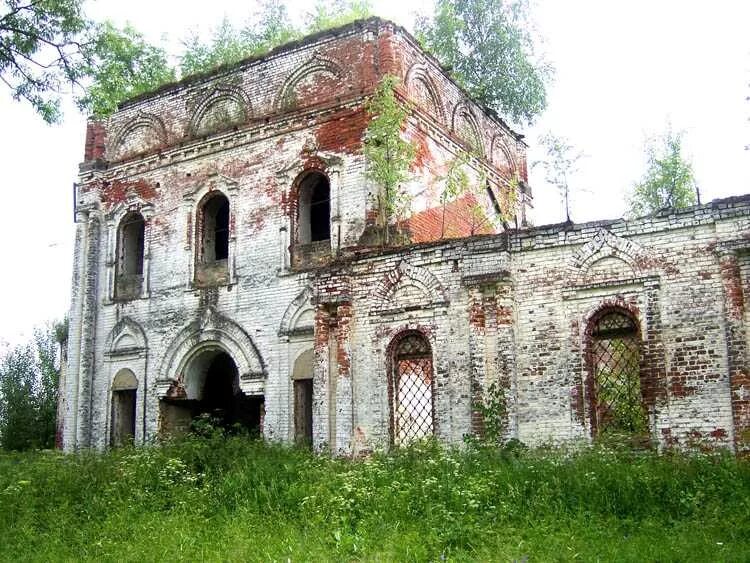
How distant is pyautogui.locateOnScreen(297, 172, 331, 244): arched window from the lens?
16750 millimetres

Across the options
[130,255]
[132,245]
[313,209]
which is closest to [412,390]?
[313,209]

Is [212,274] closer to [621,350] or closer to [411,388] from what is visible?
[411,388]

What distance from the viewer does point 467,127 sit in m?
19.7

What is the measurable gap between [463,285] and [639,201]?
14.4 metres

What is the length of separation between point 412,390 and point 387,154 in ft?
15.7

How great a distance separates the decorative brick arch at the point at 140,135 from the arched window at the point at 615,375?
11.7 m

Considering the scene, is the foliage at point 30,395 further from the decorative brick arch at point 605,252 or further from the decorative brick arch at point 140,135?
the decorative brick arch at point 605,252

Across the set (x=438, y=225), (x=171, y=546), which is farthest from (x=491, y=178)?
(x=171, y=546)

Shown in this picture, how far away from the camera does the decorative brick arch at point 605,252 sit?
36.0ft

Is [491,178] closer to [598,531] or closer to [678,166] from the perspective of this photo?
[678,166]

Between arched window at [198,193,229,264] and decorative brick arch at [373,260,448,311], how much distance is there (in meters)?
6.07

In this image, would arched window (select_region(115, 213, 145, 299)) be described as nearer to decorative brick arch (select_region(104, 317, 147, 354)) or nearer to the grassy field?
decorative brick arch (select_region(104, 317, 147, 354))

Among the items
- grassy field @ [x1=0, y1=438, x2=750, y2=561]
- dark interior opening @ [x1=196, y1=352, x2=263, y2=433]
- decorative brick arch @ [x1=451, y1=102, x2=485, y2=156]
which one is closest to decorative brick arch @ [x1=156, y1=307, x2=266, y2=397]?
dark interior opening @ [x1=196, y1=352, x2=263, y2=433]

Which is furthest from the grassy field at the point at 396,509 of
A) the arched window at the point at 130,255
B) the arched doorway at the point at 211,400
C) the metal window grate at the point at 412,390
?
the arched window at the point at 130,255
